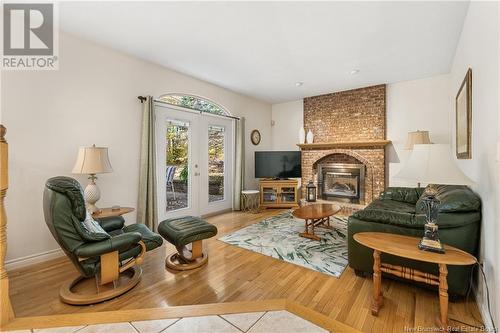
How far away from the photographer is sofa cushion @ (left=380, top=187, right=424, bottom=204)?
357 centimetres

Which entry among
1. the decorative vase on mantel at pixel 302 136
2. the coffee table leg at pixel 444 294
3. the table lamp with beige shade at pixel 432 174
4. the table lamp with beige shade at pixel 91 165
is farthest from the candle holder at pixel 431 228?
the decorative vase on mantel at pixel 302 136

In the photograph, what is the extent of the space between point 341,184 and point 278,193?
1496 millimetres

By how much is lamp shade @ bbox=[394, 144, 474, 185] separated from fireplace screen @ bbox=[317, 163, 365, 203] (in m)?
3.55

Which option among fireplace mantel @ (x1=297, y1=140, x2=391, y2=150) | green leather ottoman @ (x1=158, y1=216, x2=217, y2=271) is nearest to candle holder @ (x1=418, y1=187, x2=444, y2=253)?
green leather ottoman @ (x1=158, y1=216, x2=217, y2=271)

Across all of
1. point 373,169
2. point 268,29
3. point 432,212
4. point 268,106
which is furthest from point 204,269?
point 268,106

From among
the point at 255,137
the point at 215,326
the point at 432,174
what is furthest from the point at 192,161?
the point at 432,174

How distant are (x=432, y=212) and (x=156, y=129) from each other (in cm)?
375

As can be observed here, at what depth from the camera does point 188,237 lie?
7.92ft

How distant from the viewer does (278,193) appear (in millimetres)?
5445

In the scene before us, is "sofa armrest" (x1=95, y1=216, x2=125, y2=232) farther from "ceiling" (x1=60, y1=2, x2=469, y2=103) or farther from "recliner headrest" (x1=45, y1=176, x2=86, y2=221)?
"ceiling" (x1=60, y1=2, x2=469, y2=103)

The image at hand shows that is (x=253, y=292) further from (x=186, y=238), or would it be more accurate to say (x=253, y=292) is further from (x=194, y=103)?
(x=194, y=103)

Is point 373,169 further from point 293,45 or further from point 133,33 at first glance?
point 133,33

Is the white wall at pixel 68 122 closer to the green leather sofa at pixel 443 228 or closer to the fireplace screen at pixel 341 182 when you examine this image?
the green leather sofa at pixel 443 228

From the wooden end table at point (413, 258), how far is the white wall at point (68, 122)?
3.23 meters
